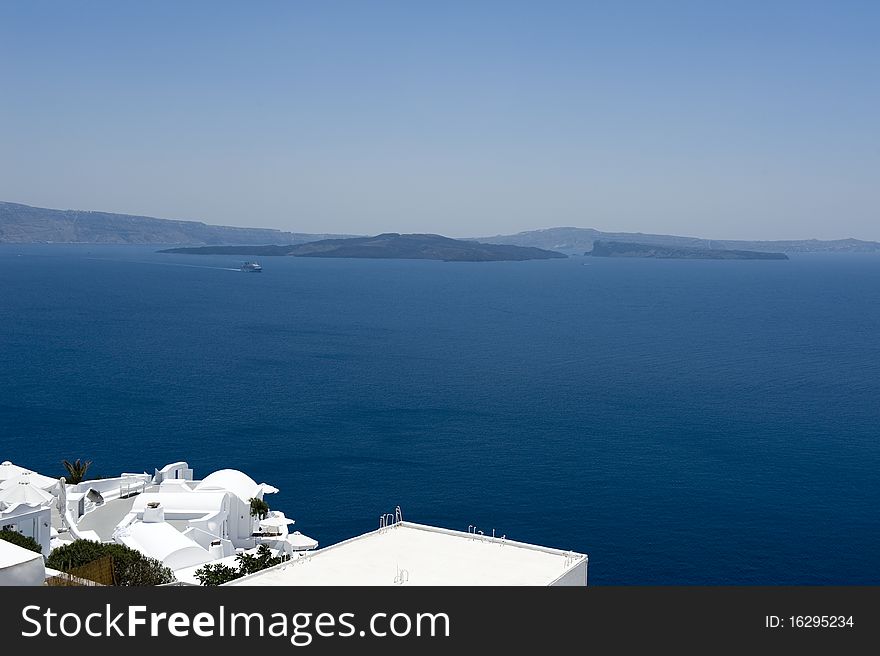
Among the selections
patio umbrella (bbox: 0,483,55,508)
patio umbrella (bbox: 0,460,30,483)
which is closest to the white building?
patio umbrella (bbox: 0,483,55,508)

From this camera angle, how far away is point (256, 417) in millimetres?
83875

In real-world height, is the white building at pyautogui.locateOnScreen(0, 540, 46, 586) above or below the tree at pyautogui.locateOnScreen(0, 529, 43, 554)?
A: above

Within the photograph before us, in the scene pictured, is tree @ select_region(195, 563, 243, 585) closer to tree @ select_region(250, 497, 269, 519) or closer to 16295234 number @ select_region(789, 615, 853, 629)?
tree @ select_region(250, 497, 269, 519)

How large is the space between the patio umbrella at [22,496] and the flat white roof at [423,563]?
19529mm

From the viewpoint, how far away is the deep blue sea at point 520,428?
56.8 metres

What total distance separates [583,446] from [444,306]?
12000 centimetres

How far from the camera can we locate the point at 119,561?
37.2 m

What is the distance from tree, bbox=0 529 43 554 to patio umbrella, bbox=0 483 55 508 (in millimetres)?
3009

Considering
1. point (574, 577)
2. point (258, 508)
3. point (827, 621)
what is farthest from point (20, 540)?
point (827, 621)

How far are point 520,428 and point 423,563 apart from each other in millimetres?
50915

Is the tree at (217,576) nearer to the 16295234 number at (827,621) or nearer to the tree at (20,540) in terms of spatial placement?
the tree at (20,540)

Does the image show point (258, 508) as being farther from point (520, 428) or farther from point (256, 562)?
point (520, 428)

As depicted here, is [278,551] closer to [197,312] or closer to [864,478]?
[864,478]

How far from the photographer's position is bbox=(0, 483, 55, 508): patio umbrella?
43.3m
